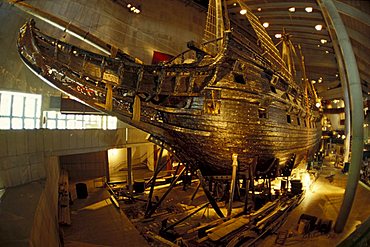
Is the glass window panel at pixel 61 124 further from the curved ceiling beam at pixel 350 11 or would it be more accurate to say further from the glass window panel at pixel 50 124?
the curved ceiling beam at pixel 350 11

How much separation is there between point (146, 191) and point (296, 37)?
1665cm

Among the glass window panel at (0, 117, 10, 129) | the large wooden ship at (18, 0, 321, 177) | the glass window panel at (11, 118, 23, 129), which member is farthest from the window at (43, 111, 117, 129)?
the large wooden ship at (18, 0, 321, 177)

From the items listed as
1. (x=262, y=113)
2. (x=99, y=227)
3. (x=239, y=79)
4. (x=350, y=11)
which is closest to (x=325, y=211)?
(x=262, y=113)

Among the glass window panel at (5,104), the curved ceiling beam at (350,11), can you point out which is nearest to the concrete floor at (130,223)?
the glass window panel at (5,104)

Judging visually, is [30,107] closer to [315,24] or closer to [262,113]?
[262,113]

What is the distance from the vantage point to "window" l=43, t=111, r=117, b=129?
361 inches

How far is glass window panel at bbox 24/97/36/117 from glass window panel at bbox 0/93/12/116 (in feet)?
2.18

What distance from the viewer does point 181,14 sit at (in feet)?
47.8

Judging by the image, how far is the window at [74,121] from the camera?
9.17 meters

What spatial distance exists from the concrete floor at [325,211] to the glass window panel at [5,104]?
759 centimetres

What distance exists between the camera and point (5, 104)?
724cm

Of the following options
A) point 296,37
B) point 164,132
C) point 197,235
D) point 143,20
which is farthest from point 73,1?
point 296,37

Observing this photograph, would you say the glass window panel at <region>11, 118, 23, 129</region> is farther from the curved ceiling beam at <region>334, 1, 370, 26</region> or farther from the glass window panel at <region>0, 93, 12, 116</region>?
the curved ceiling beam at <region>334, 1, 370, 26</region>

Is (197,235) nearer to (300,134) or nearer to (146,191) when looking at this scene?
(146,191)
